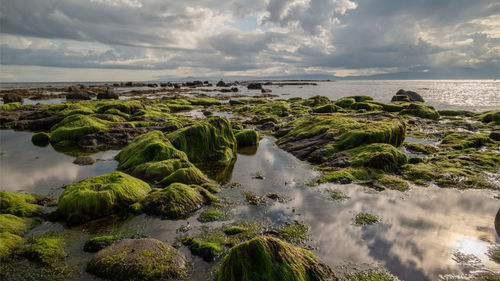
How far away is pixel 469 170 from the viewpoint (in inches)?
512

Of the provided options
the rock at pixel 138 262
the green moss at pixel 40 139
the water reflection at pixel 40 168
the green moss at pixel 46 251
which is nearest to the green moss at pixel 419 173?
the rock at pixel 138 262

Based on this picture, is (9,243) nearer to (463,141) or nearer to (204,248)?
(204,248)

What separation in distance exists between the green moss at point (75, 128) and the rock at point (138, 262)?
1580cm

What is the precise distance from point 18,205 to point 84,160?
6.10 meters

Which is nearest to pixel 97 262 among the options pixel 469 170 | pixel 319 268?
pixel 319 268

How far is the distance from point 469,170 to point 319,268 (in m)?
12.4

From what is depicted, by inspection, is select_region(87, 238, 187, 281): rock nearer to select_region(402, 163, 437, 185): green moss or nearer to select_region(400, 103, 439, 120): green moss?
select_region(402, 163, 437, 185): green moss

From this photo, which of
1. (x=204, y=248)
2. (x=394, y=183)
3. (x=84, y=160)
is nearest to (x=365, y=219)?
(x=394, y=183)

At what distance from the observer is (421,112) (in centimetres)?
3347

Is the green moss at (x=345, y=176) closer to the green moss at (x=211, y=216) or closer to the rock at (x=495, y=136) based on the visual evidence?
the green moss at (x=211, y=216)

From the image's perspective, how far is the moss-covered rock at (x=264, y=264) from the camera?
5047 mm

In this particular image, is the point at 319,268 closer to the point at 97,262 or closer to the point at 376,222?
the point at 376,222

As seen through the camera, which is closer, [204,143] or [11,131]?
[204,143]

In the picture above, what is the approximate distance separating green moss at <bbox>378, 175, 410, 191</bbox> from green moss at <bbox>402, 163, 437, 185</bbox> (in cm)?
78
